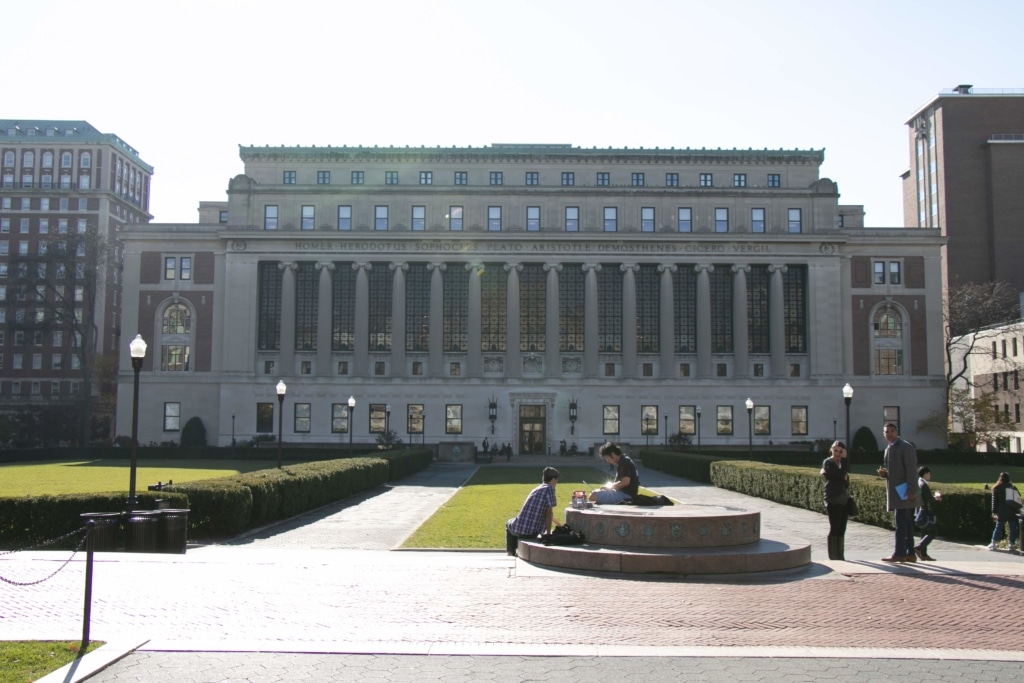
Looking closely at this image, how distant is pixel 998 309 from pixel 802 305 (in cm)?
2895

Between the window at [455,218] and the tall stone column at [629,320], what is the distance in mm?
14629

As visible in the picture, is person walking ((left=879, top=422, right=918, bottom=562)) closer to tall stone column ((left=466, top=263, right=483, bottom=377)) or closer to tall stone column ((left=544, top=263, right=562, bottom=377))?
tall stone column ((left=544, top=263, right=562, bottom=377))

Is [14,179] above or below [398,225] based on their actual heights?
above

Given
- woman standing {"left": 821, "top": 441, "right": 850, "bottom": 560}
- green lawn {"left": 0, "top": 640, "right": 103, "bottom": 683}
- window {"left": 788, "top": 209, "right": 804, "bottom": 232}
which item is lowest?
green lawn {"left": 0, "top": 640, "right": 103, "bottom": 683}

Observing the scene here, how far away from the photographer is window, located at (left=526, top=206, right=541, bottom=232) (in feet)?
258

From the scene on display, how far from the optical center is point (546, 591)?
14766 millimetres

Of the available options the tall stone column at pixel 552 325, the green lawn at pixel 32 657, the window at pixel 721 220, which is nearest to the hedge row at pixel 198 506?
the green lawn at pixel 32 657

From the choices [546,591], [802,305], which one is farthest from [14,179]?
[546,591]

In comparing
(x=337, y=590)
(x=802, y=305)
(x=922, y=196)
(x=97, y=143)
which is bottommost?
(x=337, y=590)

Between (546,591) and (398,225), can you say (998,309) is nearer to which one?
(398,225)

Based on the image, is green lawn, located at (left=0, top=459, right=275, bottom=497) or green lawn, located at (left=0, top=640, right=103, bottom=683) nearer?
green lawn, located at (left=0, top=640, right=103, bottom=683)

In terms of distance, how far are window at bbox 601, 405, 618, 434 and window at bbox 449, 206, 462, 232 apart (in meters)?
20.0

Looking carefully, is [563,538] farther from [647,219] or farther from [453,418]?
[647,219]

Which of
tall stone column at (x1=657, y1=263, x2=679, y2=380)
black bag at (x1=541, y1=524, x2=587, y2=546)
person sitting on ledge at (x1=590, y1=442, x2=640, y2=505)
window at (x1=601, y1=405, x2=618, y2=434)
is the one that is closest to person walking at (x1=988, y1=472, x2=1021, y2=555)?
person sitting on ledge at (x1=590, y1=442, x2=640, y2=505)
